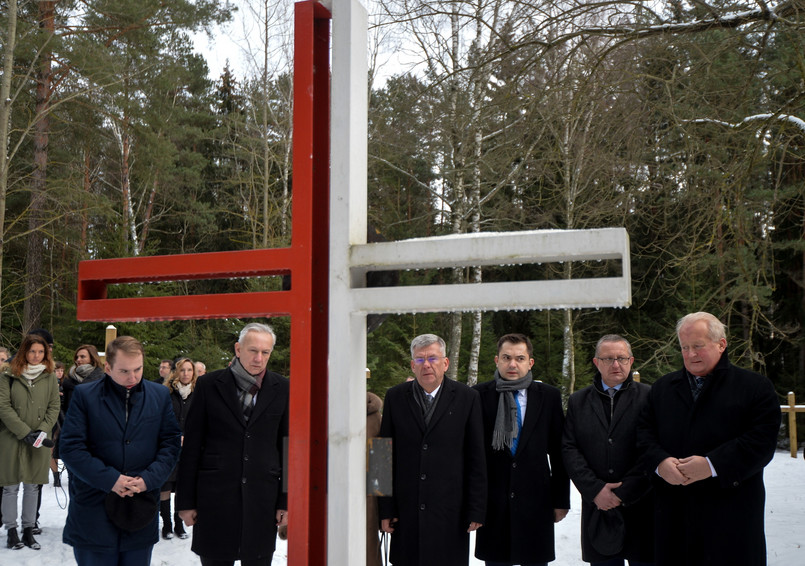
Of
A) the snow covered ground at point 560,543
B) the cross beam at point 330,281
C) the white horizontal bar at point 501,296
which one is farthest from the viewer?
the snow covered ground at point 560,543

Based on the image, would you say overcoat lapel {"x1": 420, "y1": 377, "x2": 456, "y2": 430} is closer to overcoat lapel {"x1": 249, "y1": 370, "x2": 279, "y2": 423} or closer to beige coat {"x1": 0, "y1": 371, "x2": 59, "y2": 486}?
overcoat lapel {"x1": 249, "y1": 370, "x2": 279, "y2": 423}

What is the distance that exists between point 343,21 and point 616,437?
280cm

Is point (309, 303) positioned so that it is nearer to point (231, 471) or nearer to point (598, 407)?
point (231, 471)

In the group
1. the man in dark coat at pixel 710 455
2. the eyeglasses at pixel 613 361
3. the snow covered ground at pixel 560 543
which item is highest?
the eyeglasses at pixel 613 361

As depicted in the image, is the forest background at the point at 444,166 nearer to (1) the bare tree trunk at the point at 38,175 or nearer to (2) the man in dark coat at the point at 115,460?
(1) the bare tree trunk at the point at 38,175

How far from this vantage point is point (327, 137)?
1.75 meters

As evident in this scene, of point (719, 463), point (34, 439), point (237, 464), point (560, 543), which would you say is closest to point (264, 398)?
point (237, 464)

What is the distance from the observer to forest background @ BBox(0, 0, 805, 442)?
6219mm

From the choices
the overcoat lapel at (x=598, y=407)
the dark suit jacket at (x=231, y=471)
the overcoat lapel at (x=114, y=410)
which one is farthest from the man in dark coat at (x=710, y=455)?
the overcoat lapel at (x=114, y=410)

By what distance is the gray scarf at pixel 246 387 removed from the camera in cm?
364

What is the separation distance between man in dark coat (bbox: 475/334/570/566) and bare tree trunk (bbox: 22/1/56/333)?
12533 millimetres

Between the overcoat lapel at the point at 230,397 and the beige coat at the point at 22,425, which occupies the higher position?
the overcoat lapel at the point at 230,397

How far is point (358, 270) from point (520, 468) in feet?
8.33

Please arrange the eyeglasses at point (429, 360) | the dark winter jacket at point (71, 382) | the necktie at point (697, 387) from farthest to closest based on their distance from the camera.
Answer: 1. the dark winter jacket at point (71, 382)
2. the eyeglasses at point (429, 360)
3. the necktie at point (697, 387)
